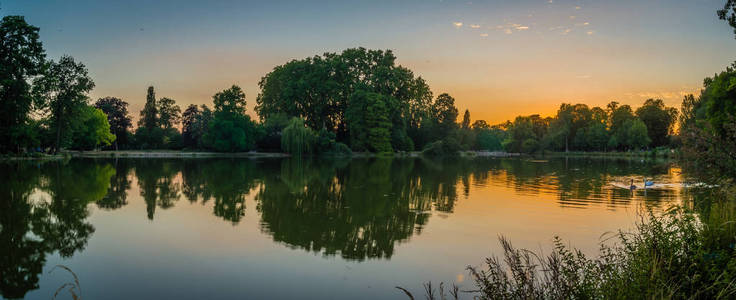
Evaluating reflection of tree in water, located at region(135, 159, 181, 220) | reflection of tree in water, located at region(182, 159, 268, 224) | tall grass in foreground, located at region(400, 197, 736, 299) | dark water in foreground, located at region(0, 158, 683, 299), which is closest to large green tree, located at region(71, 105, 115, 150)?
reflection of tree in water, located at region(135, 159, 181, 220)

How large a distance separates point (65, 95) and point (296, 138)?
80.5ft

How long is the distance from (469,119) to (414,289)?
106 m

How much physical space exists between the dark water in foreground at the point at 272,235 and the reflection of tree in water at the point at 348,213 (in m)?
0.04

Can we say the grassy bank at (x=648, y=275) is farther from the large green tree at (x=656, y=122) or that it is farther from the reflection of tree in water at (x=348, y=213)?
the large green tree at (x=656, y=122)

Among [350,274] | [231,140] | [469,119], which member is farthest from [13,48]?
[469,119]

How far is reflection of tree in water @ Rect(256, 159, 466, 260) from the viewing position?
8.57 meters

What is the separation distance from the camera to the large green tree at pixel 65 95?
44.1 meters

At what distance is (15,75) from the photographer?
125 feet

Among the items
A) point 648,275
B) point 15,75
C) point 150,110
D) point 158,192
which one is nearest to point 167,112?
point 150,110

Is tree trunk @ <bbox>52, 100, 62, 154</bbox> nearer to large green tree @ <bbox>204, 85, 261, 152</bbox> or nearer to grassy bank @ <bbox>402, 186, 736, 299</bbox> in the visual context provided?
large green tree @ <bbox>204, 85, 261, 152</bbox>

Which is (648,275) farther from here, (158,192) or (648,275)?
(158,192)

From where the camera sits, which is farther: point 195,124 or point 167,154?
point 195,124

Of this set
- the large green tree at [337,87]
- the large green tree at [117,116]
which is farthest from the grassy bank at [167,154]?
the large green tree at [117,116]

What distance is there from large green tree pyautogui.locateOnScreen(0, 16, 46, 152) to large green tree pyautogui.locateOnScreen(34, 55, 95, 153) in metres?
4.36
